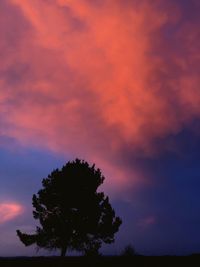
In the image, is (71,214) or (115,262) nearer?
(115,262)

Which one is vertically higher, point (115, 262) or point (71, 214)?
point (71, 214)

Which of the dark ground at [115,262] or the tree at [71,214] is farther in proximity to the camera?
the tree at [71,214]

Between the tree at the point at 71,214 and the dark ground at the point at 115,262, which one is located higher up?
the tree at the point at 71,214

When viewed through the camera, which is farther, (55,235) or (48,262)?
(55,235)

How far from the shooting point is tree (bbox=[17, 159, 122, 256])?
4191cm

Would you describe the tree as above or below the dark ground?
above

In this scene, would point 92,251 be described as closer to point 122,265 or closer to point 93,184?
point 93,184

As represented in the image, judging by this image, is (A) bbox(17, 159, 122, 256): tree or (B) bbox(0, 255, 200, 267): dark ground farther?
(A) bbox(17, 159, 122, 256): tree

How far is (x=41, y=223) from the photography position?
42938 millimetres

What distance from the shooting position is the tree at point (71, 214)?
137ft

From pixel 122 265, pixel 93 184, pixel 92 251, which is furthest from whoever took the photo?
pixel 93 184


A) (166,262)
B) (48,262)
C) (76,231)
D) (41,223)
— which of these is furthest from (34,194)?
(166,262)

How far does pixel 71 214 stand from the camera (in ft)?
139

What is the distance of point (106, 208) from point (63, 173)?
5434 millimetres
